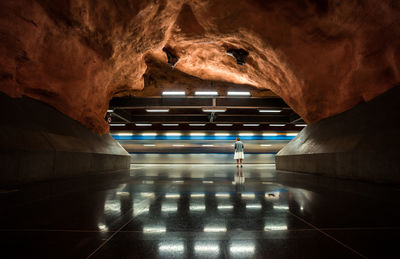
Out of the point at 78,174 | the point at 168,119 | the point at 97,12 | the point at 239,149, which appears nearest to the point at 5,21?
the point at 97,12

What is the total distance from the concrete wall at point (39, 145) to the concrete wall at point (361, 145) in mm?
5961

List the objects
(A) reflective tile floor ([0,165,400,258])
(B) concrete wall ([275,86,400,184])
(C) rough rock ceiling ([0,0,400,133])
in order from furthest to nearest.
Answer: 1. (C) rough rock ceiling ([0,0,400,133])
2. (B) concrete wall ([275,86,400,184])
3. (A) reflective tile floor ([0,165,400,258])

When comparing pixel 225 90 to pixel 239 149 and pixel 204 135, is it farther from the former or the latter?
pixel 204 135

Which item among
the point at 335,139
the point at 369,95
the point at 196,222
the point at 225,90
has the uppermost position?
the point at 225,90

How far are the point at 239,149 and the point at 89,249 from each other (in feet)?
35.1

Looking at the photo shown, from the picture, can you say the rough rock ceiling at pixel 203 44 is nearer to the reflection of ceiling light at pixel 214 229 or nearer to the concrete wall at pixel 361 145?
the concrete wall at pixel 361 145

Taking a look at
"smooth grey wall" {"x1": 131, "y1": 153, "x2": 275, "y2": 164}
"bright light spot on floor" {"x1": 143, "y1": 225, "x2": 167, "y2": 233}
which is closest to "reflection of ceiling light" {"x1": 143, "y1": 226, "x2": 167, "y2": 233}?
"bright light spot on floor" {"x1": 143, "y1": 225, "x2": 167, "y2": 233}

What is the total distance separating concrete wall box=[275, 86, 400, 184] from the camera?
3.05 metres

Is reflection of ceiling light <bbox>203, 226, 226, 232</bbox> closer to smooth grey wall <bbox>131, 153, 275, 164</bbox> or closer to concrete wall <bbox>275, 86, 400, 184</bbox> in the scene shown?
concrete wall <bbox>275, 86, 400, 184</bbox>

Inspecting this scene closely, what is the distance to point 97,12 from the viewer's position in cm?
463

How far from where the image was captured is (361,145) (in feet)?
11.6

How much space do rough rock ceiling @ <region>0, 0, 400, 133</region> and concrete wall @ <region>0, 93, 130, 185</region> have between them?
440 millimetres

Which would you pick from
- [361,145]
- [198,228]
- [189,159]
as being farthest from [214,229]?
[189,159]

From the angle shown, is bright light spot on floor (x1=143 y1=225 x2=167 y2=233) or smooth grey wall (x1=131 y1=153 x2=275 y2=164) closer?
bright light spot on floor (x1=143 y1=225 x2=167 y2=233)
